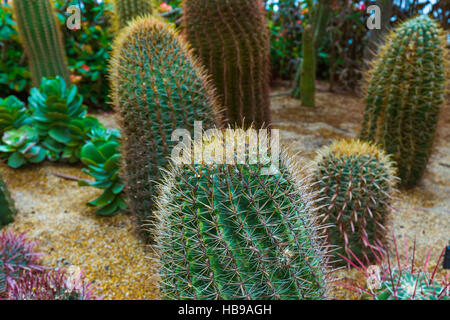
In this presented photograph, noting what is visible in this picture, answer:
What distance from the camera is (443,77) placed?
2307mm

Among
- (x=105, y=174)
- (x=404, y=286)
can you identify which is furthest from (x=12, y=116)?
(x=404, y=286)

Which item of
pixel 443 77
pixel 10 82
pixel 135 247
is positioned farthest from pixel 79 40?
pixel 443 77

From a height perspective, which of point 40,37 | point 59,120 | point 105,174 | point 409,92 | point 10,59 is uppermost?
point 40,37

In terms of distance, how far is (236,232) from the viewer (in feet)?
2.72

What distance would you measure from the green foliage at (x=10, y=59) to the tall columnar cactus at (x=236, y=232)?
384 cm

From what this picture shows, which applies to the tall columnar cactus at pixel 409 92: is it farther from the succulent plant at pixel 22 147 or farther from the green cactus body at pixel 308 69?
the succulent plant at pixel 22 147

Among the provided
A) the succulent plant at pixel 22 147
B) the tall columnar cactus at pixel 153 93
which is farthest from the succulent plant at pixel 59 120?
the tall columnar cactus at pixel 153 93

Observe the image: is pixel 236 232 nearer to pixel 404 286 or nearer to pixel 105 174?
pixel 404 286

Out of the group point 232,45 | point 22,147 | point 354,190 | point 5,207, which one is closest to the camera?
point 354,190

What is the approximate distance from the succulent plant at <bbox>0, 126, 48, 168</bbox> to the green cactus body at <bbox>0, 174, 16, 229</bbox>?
54 centimetres

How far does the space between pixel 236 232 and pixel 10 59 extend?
170 inches

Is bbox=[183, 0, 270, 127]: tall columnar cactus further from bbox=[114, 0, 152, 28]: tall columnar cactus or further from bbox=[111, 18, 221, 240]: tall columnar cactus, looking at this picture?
bbox=[114, 0, 152, 28]: tall columnar cactus

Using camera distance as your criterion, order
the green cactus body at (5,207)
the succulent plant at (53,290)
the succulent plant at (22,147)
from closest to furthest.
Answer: the succulent plant at (53,290) < the green cactus body at (5,207) < the succulent plant at (22,147)

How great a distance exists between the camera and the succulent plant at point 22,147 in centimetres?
247
